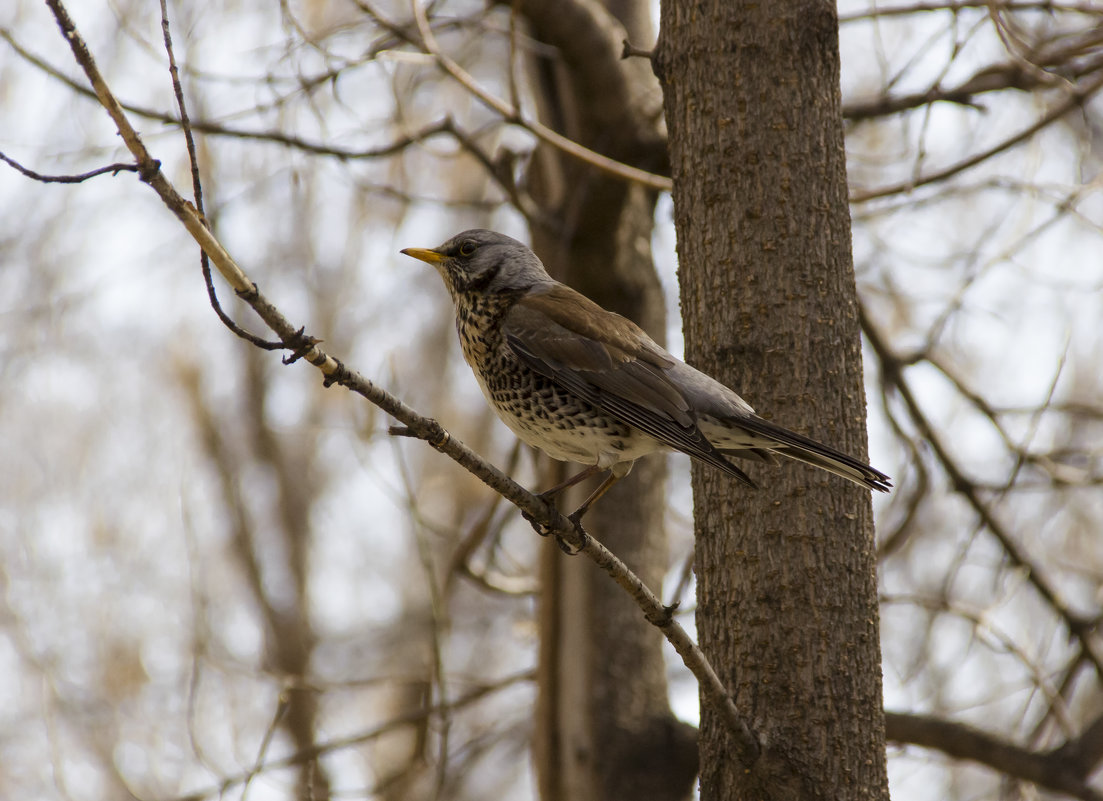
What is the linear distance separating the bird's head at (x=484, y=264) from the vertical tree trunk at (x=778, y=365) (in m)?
0.83

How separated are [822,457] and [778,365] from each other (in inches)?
15.7

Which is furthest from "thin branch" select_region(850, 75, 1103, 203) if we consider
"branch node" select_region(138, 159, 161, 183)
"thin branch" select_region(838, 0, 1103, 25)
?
"branch node" select_region(138, 159, 161, 183)

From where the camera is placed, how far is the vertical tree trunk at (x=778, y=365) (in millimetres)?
3039

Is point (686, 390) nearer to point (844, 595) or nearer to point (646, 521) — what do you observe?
point (844, 595)

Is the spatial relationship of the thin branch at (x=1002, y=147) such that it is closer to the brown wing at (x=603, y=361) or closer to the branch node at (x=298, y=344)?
the brown wing at (x=603, y=361)

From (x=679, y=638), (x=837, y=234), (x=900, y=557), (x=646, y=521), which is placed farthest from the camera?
(x=900, y=557)

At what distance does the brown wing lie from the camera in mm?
3361

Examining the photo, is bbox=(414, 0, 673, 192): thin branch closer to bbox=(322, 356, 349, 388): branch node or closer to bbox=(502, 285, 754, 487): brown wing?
bbox=(502, 285, 754, 487): brown wing

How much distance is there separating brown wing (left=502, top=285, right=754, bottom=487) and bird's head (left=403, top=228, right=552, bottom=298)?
206mm

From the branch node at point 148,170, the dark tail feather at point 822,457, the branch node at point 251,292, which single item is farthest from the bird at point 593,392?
the branch node at point 148,170

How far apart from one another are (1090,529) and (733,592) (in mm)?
5971

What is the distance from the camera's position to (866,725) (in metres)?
3.03

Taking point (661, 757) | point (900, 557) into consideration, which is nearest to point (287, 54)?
point (661, 757)

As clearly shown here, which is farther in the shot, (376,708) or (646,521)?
(376,708)
